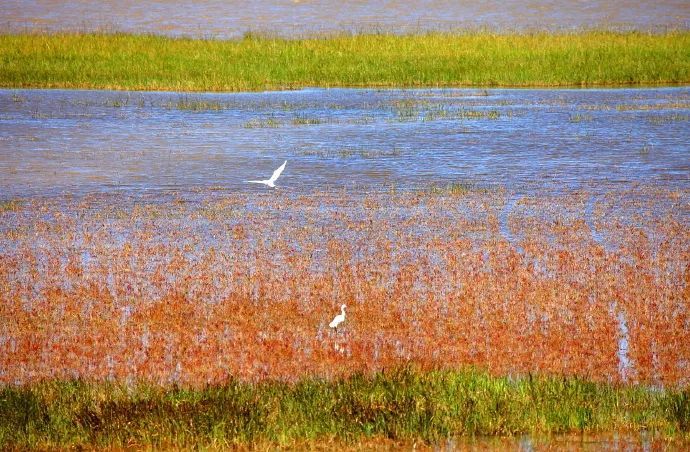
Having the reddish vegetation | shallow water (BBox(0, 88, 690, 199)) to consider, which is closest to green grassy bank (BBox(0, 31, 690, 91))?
shallow water (BBox(0, 88, 690, 199))

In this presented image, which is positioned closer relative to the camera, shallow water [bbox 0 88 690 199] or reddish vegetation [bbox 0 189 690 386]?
reddish vegetation [bbox 0 189 690 386]

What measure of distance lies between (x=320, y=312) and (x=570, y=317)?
2.00m

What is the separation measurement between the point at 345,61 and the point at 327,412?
104ft

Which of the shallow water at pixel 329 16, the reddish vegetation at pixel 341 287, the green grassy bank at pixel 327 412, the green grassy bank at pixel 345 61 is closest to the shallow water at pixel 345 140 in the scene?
the reddish vegetation at pixel 341 287

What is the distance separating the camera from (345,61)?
127 ft

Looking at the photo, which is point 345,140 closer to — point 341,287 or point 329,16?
point 341,287

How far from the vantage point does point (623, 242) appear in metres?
13.5

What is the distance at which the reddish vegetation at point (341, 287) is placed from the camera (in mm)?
9102

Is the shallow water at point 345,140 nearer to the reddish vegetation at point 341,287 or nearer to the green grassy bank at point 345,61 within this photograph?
the reddish vegetation at point 341,287

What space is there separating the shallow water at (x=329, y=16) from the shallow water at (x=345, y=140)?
34.4 metres

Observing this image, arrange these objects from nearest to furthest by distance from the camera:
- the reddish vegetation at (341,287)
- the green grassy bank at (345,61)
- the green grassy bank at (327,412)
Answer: the green grassy bank at (327,412) → the reddish vegetation at (341,287) → the green grassy bank at (345,61)

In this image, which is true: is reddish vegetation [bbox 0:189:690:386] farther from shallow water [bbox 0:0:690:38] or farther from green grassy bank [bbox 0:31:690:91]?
shallow water [bbox 0:0:690:38]

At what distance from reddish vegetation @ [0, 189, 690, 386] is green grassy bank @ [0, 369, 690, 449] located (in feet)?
2.23

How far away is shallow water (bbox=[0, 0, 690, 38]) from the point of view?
69812 mm
